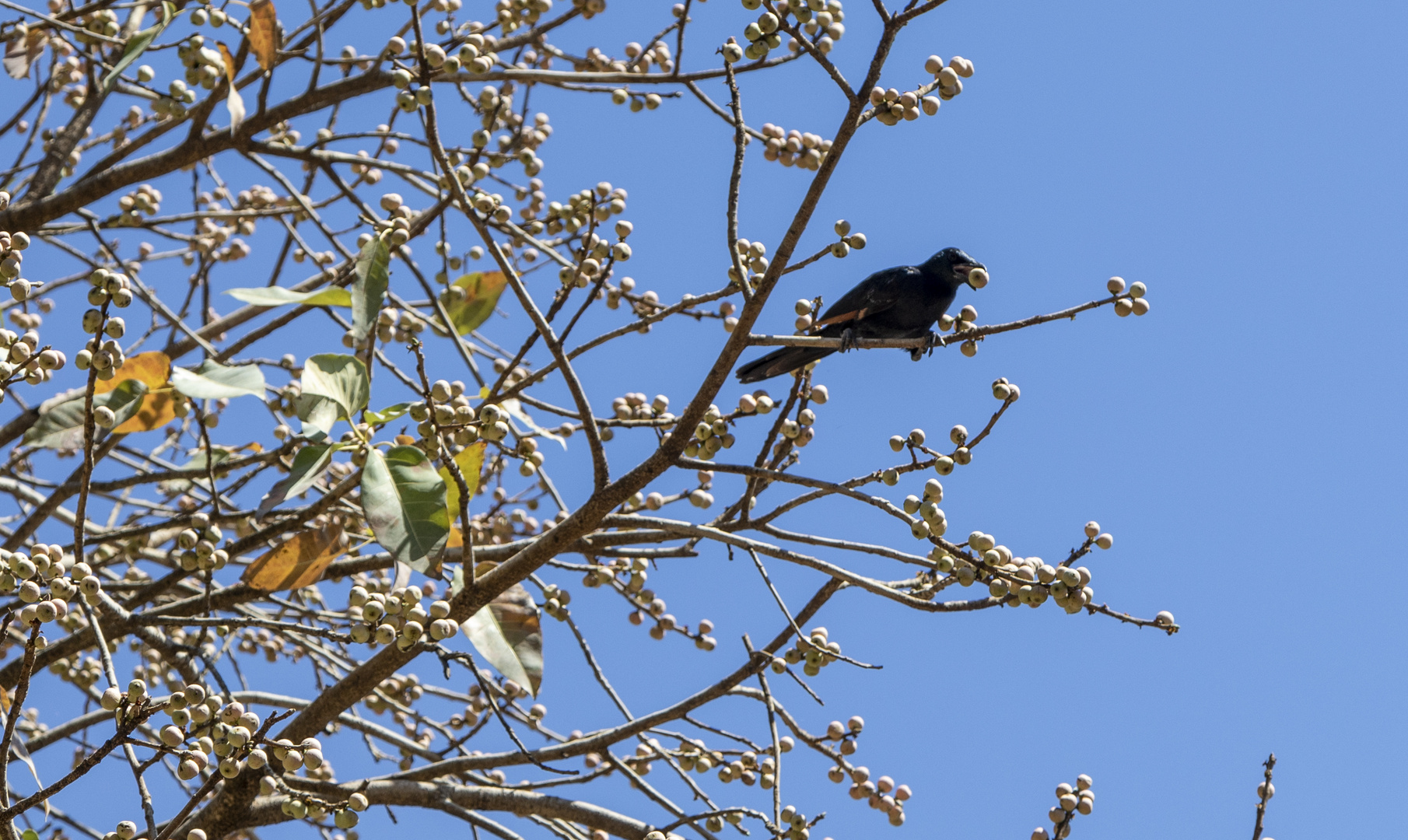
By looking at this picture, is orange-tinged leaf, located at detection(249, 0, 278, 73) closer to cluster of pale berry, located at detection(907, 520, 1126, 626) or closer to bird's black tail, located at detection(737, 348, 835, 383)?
bird's black tail, located at detection(737, 348, 835, 383)

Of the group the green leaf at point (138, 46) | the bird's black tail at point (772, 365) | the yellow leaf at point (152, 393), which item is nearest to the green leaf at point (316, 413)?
the yellow leaf at point (152, 393)

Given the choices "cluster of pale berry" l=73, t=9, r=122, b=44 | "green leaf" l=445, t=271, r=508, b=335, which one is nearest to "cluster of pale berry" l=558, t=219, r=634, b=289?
"green leaf" l=445, t=271, r=508, b=335

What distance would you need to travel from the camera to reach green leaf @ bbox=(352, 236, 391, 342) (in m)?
2.66

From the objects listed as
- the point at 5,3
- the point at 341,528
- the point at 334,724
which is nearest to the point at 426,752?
the point at 334,724

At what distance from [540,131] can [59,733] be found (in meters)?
2.52

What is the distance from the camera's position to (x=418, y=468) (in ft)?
8.34

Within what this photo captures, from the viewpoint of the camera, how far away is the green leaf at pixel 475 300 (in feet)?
10.9

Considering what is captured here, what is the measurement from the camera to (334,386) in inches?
102

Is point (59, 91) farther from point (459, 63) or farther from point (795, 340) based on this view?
point (795, 340)

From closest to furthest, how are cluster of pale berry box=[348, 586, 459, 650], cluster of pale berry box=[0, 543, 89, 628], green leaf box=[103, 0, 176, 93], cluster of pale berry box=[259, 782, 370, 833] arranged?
1. cluster of pale berry box=[0, 543, 89, 628]
2. cluster of pale berry box=[259, 782, 370, 833]
3. cluster of pale berry box=[348, 586, 459, 650]
4. green leaf box=[103, 0, 176, 93]

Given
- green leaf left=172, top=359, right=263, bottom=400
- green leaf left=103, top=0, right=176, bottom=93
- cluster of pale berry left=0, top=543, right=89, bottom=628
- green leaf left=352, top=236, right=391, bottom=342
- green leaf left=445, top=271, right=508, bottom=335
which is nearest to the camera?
cluster of pale berry left=0, top=543, right=89, bottom=628

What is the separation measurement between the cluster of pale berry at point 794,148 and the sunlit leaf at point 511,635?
160 centimetres

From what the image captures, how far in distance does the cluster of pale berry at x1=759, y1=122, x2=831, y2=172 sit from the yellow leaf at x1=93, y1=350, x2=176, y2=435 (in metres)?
1.84

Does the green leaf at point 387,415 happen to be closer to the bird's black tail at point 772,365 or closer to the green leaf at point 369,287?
the green leaf at point 369,287
